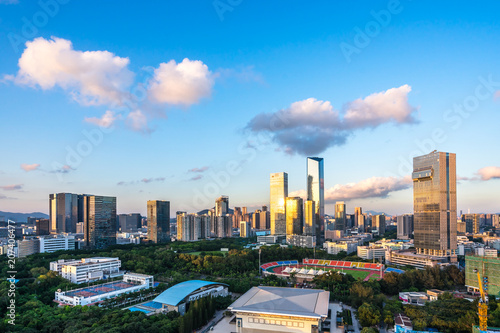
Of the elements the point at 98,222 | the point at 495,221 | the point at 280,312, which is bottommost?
the point at 495,221

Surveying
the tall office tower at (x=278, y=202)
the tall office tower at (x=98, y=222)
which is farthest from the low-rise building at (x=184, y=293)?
the tall office tower at (x=278, y=202)

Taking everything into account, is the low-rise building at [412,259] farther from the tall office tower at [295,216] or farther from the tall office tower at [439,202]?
the tall office tower at [295,216]

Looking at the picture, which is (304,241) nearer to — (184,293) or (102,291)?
(102,291)

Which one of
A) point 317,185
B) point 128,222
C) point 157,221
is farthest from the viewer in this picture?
point 128,222

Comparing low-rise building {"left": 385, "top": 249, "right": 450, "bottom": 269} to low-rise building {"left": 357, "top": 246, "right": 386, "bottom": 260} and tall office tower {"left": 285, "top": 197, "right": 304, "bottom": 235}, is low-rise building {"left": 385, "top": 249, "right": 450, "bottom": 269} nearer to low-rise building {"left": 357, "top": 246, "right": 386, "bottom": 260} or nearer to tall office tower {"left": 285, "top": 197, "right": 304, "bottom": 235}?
low-rise building {"left": 357, "top": 246, "right": 386, "bottom": 260}

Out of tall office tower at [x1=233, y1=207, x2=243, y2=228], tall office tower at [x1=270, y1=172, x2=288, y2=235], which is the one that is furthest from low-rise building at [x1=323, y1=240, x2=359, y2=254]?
tall office tower at [x1=233, y1=207, x2=243, y2=228]

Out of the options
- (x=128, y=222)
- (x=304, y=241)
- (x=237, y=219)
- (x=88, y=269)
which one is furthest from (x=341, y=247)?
(x=128, y=222)

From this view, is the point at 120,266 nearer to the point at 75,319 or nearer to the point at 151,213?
the point at 75,319
